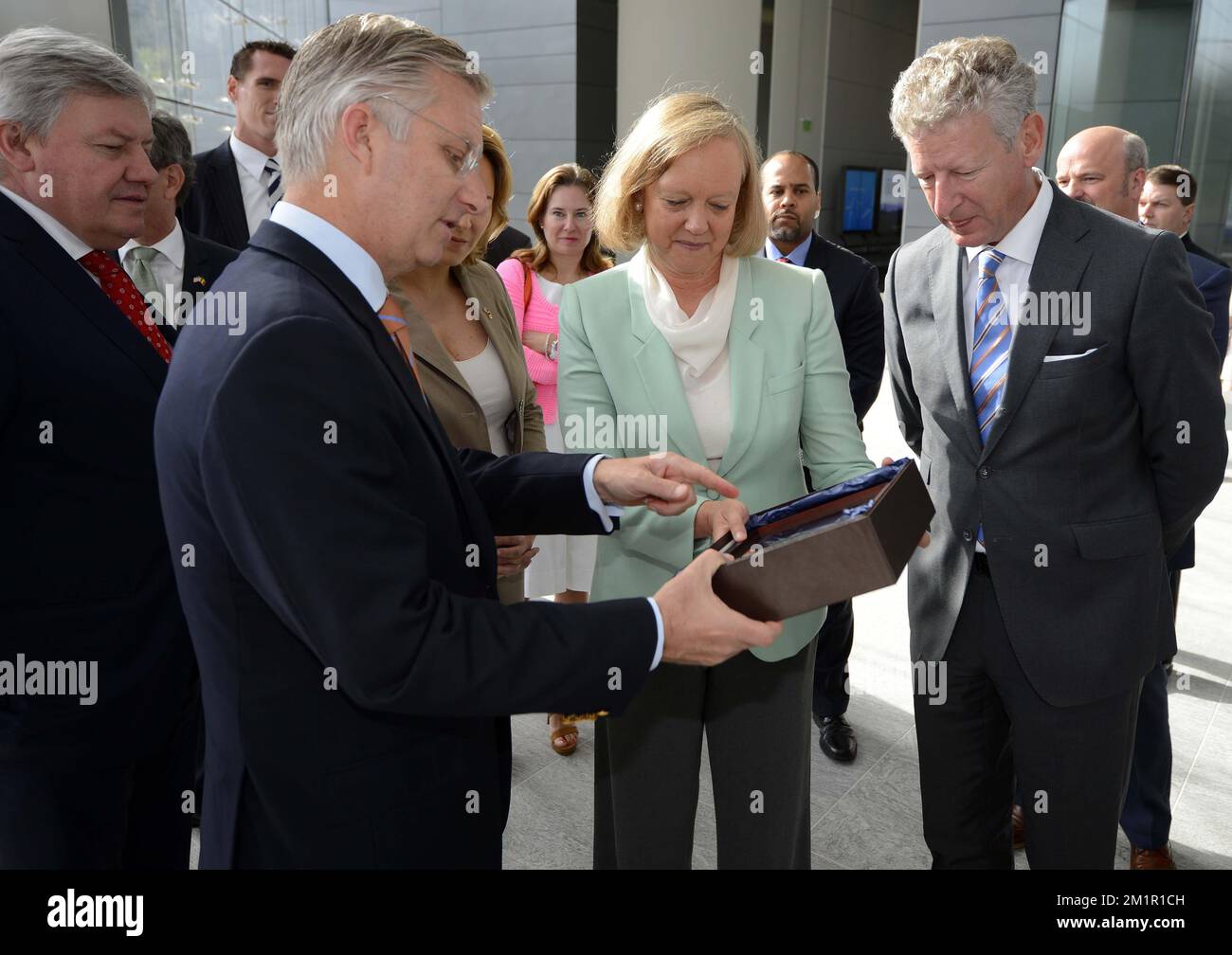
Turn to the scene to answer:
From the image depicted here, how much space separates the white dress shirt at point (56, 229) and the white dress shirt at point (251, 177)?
242 cm

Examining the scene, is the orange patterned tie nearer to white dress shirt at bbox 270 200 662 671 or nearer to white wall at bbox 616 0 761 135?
white dress shirt at bbox 270 200 662 671

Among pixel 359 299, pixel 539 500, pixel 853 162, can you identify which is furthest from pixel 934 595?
pixel 853 162

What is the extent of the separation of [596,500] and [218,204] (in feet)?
9.88

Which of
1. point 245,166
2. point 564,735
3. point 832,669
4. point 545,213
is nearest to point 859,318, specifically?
point 832,669

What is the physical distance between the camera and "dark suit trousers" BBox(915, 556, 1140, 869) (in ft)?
6.54

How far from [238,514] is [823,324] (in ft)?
4.55

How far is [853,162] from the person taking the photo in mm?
17844

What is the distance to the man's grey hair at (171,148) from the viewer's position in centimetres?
288

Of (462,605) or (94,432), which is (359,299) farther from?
(94,432)

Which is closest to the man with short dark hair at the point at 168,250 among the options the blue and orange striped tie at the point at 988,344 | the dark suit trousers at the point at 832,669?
the blue and orange striped tie at the point at 988,344

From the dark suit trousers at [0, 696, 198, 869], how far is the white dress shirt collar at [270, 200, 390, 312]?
3.61 ft

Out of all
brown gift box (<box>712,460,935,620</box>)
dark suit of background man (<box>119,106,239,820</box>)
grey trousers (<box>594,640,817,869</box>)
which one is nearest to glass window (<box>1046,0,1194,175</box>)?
dark suit of background man (<box>119,106,239,820</box>)

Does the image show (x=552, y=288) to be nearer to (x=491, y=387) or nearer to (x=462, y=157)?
(x=491, y=387)

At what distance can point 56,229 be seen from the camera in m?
1.71
